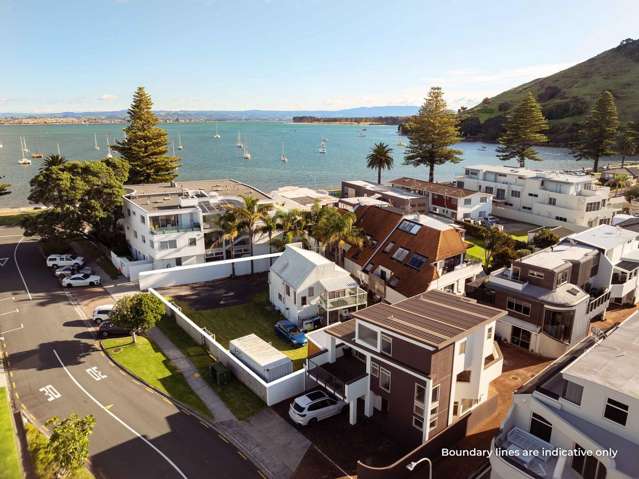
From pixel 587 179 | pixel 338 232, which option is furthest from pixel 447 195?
pixel 338 232

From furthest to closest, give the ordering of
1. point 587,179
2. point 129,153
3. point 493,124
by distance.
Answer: point 493,124 → point 129,153 → point 587,179

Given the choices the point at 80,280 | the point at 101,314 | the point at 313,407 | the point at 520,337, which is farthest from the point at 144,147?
the point at 520,337

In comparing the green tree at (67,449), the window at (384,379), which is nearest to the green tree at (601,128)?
the window at (384,379)

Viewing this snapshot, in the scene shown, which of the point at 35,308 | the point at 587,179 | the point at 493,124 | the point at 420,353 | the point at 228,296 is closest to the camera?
the point at 420,353

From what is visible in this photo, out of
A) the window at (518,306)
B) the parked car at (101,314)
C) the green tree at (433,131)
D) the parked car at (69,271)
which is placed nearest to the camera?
the window at (518,306)

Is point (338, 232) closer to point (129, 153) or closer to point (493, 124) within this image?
point (129, 153)

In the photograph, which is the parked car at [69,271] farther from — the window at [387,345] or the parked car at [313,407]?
the window at [387,345]

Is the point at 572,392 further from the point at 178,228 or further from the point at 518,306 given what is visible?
the point at 178,228
